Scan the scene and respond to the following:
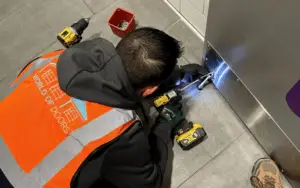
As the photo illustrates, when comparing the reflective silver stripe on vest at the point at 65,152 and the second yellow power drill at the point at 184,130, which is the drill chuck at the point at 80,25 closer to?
the second yellow power drill at the point at 184,130

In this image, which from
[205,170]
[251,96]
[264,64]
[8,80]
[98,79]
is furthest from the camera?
[8,80]

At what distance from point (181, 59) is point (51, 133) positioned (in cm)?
82

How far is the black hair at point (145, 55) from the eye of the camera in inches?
36.9

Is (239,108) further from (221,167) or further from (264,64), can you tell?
(264,64)

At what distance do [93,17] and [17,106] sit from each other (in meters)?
0.85

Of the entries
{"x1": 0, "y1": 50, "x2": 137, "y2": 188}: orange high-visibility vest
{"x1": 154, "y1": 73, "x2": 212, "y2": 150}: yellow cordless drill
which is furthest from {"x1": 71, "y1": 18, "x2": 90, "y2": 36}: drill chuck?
{"x1": 0, "y1": 50, "x2": 137, "y2": 188}: orange high-visibility vest

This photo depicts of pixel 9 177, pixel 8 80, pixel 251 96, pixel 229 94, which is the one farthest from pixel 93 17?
pixel 9 177

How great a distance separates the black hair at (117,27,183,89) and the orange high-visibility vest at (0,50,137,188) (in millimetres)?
110

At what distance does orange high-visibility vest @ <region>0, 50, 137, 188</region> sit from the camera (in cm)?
91

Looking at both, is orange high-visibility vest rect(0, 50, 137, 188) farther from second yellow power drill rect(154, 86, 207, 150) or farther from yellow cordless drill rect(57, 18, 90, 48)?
yellow cordless drill rect(57, 18, 90, 48)

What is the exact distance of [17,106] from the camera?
3.25 feet

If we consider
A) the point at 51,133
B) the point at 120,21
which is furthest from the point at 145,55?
the point at 120,21

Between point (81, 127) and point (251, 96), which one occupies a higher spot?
point (81, 127)

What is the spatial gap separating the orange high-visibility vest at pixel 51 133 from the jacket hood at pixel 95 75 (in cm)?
3
